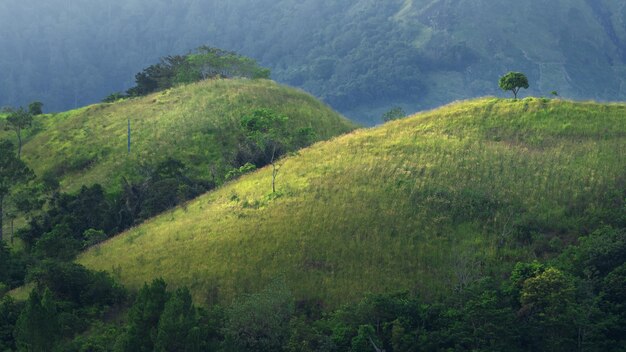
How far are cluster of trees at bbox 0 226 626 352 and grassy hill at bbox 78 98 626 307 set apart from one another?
4450mm

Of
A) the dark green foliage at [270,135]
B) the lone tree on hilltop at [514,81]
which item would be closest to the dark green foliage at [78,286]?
the dark green foliage at [270,135]

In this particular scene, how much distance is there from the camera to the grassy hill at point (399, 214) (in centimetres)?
5206

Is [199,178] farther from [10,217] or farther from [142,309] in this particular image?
[142,309]

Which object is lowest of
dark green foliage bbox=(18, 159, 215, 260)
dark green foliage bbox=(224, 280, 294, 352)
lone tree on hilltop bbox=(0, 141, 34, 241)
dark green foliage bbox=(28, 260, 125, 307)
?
dark green foliage bbox=(224, 280, 294, 352)

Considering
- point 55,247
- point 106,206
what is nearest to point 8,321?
point 55,247

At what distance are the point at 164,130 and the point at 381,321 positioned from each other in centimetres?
5026

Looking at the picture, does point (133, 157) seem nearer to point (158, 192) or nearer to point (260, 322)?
point (158, 192)

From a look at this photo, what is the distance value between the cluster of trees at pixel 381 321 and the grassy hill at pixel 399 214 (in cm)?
445

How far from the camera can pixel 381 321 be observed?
44.2m

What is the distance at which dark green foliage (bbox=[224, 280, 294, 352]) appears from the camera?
42.6 m

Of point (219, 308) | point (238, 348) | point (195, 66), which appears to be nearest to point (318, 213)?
point (219, 308)

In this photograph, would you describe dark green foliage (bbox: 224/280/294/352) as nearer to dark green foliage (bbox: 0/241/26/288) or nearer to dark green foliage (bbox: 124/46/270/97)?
dark green foliage (bbox: 0/241/26/288)

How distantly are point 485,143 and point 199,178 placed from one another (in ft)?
87.2

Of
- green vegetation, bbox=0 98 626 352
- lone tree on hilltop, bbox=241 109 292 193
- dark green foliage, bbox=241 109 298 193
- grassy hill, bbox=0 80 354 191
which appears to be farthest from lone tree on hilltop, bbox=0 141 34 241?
dark green foliage, bbox=241 109 298 193
